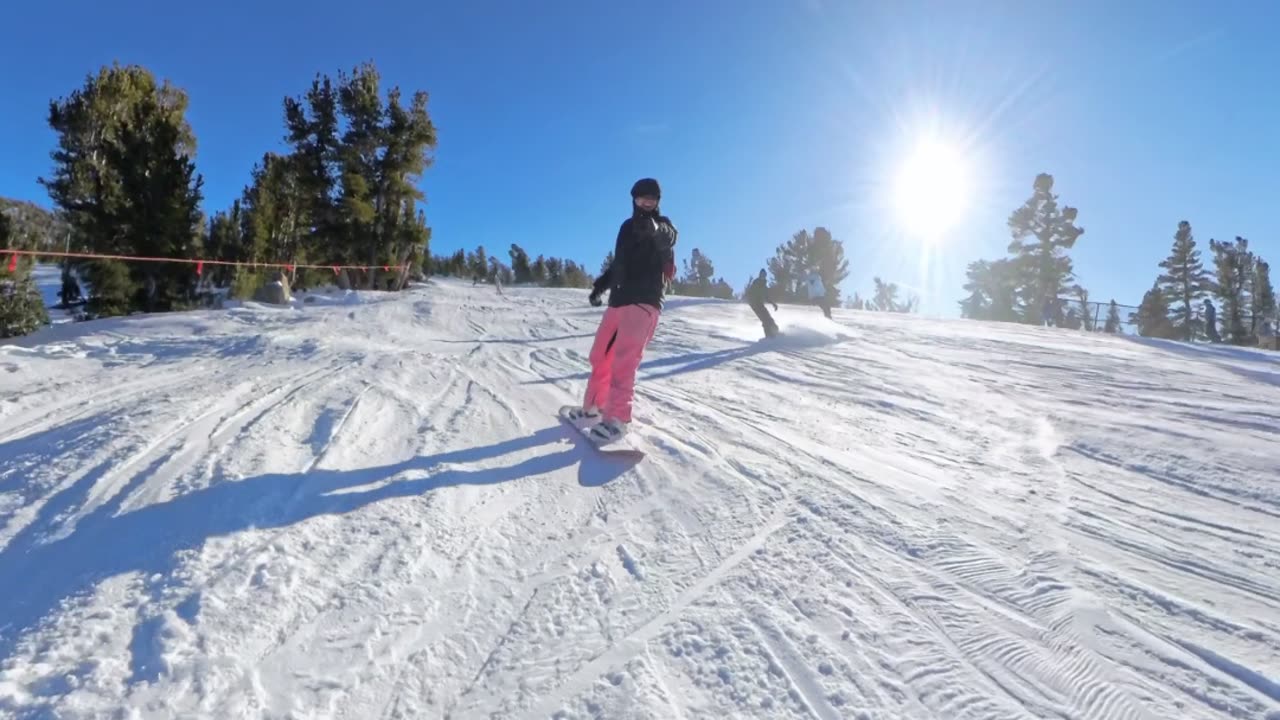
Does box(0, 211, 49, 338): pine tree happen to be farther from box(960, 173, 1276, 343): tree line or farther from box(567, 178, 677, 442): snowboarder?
box(960, 173, 1276, 343): tree line

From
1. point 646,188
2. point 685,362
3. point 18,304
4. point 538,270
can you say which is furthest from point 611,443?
point 538,270

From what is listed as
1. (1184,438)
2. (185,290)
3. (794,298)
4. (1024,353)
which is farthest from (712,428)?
(794,298)

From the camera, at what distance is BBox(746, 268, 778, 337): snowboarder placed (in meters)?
9.78

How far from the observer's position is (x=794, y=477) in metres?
3.24

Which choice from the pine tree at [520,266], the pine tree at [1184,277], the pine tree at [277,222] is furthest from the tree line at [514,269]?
the pine tree at [1184,277]

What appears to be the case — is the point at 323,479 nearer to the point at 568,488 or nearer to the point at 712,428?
the point at 568,488

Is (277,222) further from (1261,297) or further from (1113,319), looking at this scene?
(1261,297)

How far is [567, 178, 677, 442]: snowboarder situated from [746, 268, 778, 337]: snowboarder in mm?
6009

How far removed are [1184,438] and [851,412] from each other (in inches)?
99.5

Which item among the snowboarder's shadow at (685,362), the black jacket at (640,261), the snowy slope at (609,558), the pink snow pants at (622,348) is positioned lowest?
the snowy slope at (609,558)

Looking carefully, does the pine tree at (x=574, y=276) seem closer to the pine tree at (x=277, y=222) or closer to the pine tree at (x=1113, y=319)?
the pine tree at (x=277, y=222)

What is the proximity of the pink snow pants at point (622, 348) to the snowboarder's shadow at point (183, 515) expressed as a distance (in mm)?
529

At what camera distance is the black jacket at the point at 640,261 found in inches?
156

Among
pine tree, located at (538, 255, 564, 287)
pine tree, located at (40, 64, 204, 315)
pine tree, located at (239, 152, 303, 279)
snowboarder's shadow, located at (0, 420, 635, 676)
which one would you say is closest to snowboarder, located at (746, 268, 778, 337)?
snowboarder's shadow, located at (0, 420, 635, 676)
